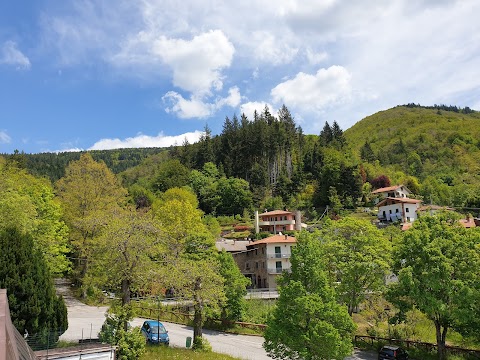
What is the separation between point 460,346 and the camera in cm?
2603

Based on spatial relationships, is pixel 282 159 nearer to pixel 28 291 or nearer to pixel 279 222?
pixel 279 222

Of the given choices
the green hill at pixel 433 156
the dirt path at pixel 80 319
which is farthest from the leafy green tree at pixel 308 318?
the green hill at pixel 433 156

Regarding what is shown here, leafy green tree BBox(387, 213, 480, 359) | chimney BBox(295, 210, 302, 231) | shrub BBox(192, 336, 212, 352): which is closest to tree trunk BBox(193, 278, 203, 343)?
shrub BBox(192, 336, 212, 352)

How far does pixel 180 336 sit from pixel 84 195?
18823mm

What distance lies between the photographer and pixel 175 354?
20.4 meters

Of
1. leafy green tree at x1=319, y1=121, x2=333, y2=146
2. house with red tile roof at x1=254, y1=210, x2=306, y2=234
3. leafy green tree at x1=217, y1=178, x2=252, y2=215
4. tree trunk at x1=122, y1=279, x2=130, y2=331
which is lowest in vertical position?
tree trunk at x1=122, y1=279, x2=130, y2=331

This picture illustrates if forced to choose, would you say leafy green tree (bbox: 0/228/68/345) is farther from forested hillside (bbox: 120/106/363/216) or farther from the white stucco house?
the white stucco house

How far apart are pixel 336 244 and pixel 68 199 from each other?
89.7 ft

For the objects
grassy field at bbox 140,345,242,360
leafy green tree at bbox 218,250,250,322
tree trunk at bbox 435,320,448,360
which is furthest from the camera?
leafy green tree at bbox 218,250,250,322

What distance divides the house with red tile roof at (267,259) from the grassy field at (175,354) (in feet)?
92.4

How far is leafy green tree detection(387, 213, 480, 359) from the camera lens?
21.5 meters

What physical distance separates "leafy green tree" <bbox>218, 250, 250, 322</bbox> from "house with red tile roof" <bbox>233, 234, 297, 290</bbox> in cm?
1619

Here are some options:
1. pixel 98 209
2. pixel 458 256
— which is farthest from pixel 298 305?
pixel 98 209

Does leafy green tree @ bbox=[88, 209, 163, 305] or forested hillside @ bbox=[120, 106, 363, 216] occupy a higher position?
forested hillside @ bbox=[120, 106, 363, 216]
